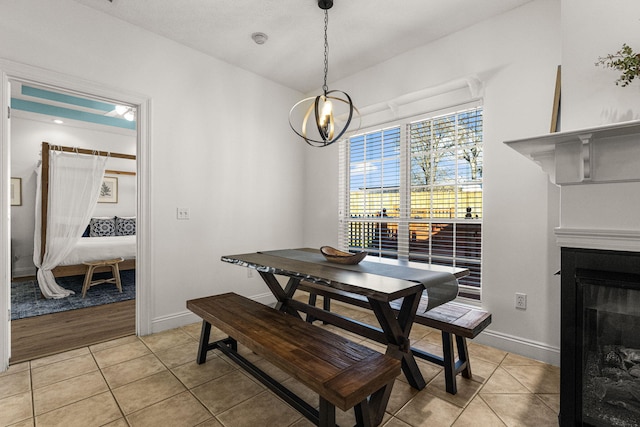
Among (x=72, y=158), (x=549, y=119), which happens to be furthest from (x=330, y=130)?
(x=72, y=158)

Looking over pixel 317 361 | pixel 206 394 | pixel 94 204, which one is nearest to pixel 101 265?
pixel 94 204

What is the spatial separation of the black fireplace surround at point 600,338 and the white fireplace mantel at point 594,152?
1.18 feet

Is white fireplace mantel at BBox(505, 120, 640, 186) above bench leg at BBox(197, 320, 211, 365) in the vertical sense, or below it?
above

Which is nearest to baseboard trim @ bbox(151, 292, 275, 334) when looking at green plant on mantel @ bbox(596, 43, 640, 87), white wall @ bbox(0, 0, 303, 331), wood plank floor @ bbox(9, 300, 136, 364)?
white wall @ bbox(0, 0, 303, 331)

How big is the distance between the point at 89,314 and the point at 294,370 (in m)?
3.24

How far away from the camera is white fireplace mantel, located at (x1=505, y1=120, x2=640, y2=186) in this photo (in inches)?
54.9

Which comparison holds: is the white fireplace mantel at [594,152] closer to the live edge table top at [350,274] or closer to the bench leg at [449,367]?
the live edge table top at [350,274]

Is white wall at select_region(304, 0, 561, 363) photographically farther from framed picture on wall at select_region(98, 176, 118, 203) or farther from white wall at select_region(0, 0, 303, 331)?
framed picture on wall at select_region(98, 176, 118, 203)

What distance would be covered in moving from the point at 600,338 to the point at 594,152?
0.89m

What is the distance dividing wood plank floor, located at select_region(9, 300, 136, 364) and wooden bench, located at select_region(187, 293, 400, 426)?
1.41m

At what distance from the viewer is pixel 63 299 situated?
3967 mm

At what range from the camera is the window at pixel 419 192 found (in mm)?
2836

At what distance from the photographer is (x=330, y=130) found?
241 cm

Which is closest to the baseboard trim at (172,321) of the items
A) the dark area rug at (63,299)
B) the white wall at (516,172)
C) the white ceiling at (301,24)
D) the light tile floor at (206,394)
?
the light tile floor at (206,394)
